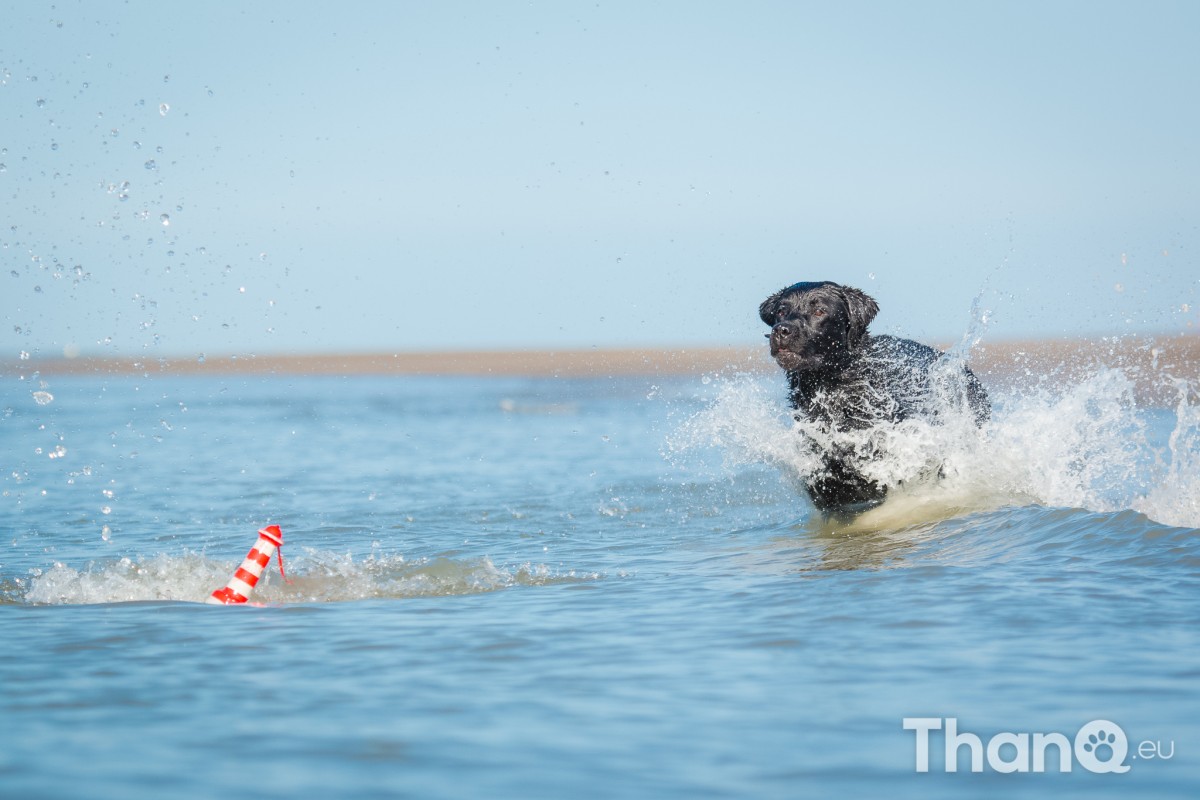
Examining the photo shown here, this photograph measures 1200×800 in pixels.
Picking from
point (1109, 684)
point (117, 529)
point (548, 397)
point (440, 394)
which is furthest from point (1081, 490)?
point (440, 394)

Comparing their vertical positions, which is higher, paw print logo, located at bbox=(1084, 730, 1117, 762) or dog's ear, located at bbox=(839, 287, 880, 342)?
dog's ear, located at bbox=(839, 287, 880, 342)

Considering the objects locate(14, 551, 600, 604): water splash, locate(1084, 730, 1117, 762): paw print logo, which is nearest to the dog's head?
locate(14, 551, 600, 604): water splash

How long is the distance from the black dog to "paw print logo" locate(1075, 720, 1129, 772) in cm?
541

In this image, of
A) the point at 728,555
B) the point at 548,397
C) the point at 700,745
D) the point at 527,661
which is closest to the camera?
the point at 700,745

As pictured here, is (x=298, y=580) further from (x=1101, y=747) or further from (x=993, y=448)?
(x=993, y=448)

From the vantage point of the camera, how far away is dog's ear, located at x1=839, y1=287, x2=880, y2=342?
979cm

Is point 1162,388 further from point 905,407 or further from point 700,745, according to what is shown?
point 700,745

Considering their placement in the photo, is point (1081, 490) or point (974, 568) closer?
point (974, 568)

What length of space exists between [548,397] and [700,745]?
1397 inches

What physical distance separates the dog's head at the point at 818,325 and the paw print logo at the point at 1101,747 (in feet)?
18.3

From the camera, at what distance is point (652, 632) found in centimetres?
579

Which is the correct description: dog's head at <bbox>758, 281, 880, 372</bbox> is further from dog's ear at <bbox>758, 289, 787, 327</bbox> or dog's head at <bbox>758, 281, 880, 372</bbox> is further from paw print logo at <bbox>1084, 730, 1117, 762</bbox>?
paw print logo at <bbox>1084, 730, 1117, 762</bbox>

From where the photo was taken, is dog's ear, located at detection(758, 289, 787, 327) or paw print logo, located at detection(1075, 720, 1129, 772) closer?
paw print logo, located at detection(1075, 720, 1129, 772)

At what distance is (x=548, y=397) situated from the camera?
39.5 meters
